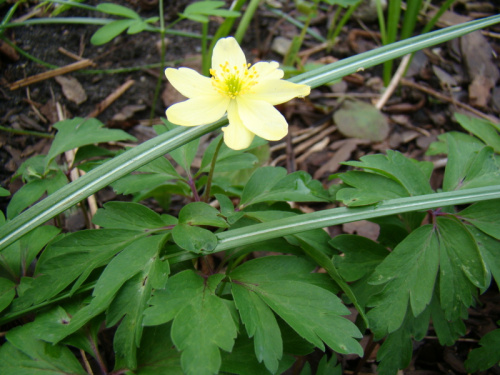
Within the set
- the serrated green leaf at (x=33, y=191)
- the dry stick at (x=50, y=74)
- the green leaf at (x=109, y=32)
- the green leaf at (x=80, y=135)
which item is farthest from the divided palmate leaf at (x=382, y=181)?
the dry stick at (x=50, y=74)

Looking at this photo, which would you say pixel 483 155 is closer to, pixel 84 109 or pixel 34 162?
pixel 34 162

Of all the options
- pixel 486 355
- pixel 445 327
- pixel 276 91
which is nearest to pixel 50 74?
pixel 276 91

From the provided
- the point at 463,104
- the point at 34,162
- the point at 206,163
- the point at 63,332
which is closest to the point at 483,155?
the point at 206,163

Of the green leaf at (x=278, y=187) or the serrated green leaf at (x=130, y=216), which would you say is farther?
the green leaf at (x=278, y=187)

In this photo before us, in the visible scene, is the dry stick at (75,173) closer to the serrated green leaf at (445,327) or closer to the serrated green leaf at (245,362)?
the serrated green leaf at (245,362)

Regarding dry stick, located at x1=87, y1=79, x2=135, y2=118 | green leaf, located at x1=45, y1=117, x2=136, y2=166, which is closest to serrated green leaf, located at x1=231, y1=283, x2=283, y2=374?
green leaf, located at x1=45, y1=117, x2=136, y2=166

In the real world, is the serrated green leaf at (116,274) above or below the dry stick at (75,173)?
above

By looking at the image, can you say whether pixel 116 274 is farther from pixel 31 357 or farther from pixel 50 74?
pixel 50 74
